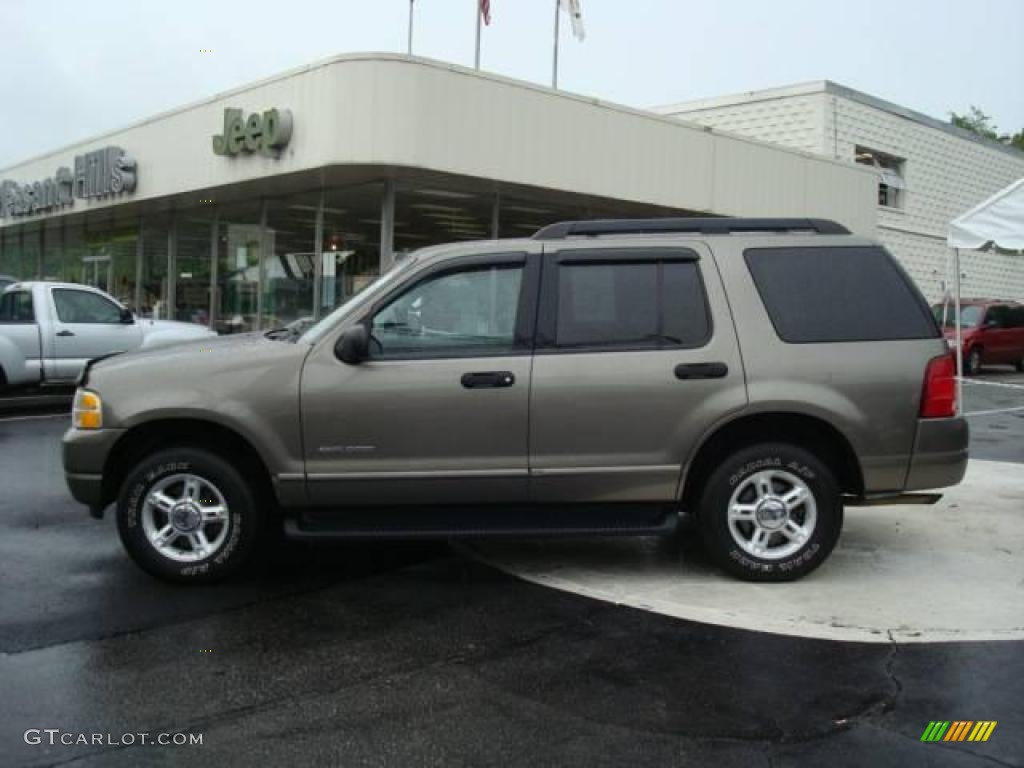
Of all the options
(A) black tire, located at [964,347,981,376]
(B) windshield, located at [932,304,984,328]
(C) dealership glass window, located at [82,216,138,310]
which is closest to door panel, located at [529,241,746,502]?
(B) windshield, located at [932,304,984,328]

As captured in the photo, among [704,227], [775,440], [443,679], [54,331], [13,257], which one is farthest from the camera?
[13,257]

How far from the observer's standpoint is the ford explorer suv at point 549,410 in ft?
17.2

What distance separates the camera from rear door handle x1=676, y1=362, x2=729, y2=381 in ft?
17.3

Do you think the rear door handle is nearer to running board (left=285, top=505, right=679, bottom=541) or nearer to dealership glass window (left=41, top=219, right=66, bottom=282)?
running board (left=285, top=505, right=679, bottom=541)

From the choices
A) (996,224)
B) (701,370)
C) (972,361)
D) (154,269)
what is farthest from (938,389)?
(154,269)

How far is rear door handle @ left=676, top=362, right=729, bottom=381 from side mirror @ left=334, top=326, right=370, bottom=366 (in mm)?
1689

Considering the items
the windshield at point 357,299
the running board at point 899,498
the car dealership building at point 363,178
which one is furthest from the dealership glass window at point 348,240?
the running board at point 899,498

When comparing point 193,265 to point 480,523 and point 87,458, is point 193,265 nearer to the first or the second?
point 87,458

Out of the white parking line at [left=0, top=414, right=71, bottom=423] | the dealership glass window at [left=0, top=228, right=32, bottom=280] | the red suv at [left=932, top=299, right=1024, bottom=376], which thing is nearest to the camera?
the white parking line at [left=0, top=414, right=71, bottom=423]

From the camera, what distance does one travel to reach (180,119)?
1827cm

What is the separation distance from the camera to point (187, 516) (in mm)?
5316

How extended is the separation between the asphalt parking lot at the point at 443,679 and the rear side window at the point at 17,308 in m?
9.10

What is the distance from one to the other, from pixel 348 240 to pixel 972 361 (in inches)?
606

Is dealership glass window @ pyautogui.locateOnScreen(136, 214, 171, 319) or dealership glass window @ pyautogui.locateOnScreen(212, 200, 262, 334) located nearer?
dealership glass window @ pyautogui.locateOnScreen(212, 200, 262, 334)
